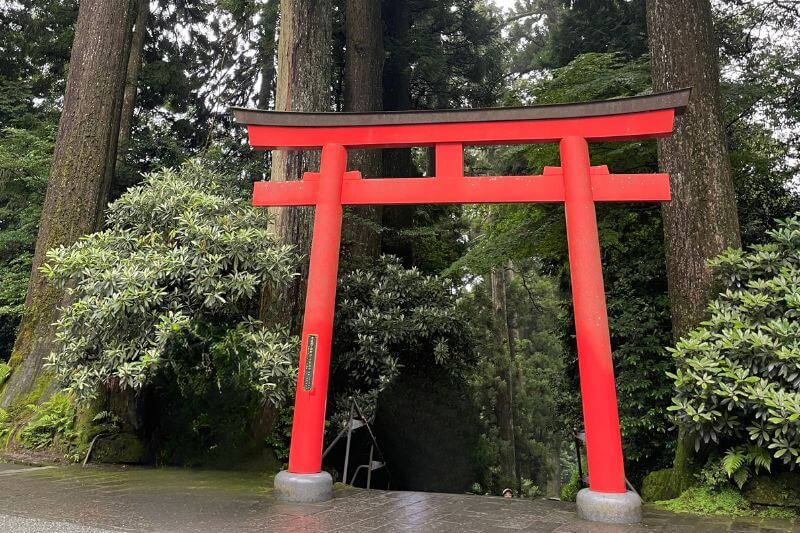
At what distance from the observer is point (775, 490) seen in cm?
383

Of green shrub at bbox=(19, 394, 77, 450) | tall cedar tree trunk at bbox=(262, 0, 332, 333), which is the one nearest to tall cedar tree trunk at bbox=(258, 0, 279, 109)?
tall cedar tree trunk at bbox=(262, 0, 332, 333)

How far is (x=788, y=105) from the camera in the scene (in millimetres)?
7652

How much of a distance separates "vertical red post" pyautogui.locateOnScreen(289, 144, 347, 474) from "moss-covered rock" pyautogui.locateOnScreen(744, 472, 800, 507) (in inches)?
127

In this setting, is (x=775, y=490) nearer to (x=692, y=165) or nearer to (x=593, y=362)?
(x=593, y=362)

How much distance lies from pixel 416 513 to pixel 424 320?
3684 mm

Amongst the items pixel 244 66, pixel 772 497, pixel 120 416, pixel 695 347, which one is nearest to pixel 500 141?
pixel 695 347

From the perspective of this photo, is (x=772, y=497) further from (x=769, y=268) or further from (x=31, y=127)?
(x=31, y=127)

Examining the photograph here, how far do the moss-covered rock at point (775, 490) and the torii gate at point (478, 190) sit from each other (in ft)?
3.21

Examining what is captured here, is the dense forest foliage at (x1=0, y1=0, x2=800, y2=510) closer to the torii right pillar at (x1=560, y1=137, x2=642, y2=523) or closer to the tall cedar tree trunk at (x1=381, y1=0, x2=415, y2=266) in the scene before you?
the tall cedar tree trunk at (x1=381, y1=0, x2=415, y2=266)

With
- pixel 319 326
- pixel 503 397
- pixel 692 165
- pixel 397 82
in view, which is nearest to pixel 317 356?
pixel 319 326

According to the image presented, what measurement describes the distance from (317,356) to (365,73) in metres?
6.94

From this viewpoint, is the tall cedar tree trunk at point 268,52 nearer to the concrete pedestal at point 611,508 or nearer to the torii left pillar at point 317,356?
the torii left pillar at point 317,356

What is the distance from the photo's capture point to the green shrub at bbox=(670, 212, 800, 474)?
3574mm

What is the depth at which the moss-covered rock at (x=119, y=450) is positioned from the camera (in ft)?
17.7
